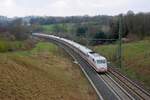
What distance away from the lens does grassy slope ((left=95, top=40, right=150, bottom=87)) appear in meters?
47.3

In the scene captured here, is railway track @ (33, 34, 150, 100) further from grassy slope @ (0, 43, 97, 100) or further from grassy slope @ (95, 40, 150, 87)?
grassy slope @ (95, 40, 150, 87)

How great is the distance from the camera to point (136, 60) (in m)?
58.2

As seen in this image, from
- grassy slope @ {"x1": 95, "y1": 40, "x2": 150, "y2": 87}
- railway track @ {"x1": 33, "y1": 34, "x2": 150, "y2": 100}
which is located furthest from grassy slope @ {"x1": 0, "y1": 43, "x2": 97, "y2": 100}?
grassy slope @ {"x1": 95, "y1": 40, "x2": 150, "y2": 87}

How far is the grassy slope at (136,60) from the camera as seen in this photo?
47.3 m

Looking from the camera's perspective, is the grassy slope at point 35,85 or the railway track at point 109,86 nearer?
the grassy slope at point 35,85

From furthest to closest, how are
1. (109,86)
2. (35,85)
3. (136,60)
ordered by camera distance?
(136,60) < (109,86) < (35,85)

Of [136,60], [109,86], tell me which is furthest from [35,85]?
[136,60]

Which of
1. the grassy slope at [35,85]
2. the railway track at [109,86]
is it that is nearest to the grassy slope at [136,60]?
the railway track at [109,86]

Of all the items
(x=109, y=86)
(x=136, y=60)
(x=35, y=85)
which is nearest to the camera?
(x=35, y=85)

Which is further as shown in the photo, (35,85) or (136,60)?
(136,60)

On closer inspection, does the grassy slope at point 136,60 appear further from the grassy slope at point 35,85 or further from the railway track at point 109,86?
the grassy slope at point 35,85

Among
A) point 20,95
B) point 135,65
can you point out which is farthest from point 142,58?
point 20,95

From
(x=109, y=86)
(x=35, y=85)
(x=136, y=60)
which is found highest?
(x=35, y=85)

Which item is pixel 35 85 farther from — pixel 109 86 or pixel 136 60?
pixel 136 60
